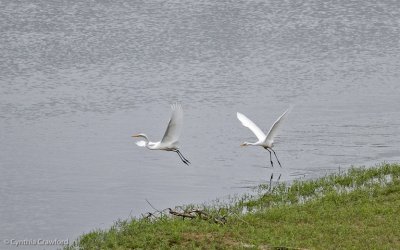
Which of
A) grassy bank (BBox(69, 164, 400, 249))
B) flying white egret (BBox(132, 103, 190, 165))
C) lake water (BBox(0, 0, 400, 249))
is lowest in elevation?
grassy bank (BBox(69, 164, 400, 249))

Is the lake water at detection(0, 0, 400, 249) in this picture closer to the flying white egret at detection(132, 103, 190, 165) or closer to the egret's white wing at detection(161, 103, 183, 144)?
the flying white egret at detection(132, 103, 190, 165)

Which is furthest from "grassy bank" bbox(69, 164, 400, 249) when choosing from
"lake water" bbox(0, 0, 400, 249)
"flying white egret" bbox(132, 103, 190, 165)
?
"lake water" bbox(0, 0, 400, 249)

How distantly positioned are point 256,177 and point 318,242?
192 inches

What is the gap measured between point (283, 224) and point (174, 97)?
10.00 m

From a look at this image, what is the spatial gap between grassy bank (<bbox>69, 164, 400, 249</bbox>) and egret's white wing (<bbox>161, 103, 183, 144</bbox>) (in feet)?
3.31

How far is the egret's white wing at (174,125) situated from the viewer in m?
11.6

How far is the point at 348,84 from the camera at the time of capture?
23.0 metres

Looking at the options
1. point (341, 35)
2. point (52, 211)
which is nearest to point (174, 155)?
point (52, 211)

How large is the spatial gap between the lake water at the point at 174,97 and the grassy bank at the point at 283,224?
3.94 feet

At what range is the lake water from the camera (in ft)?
49.1

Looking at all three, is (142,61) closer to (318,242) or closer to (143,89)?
(143,89)

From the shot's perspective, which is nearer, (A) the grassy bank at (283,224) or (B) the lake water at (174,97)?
(A) the grassy bank at (283,224)

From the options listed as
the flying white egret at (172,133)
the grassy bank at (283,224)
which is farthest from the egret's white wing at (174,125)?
the grassy bank at (283,224)

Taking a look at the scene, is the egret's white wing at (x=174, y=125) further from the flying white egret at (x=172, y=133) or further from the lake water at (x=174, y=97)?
the lake water at (x=174, y=97)
